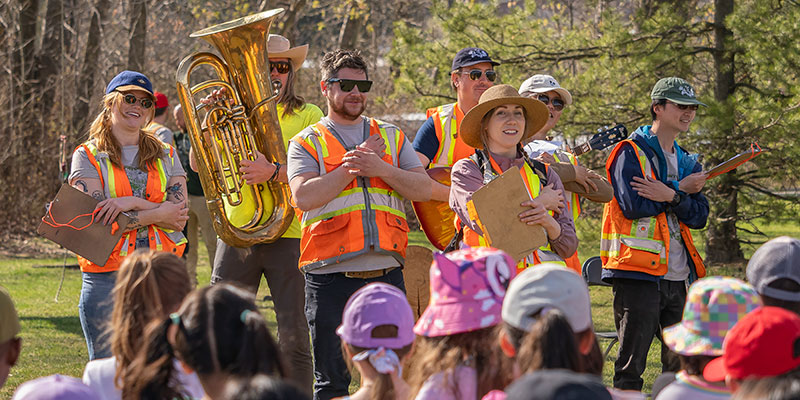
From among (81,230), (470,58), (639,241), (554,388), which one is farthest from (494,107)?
(554,388)

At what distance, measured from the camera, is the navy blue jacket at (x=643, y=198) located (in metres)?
5.53

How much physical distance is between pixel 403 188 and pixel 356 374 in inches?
88.7

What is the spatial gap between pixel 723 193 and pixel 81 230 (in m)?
7.25

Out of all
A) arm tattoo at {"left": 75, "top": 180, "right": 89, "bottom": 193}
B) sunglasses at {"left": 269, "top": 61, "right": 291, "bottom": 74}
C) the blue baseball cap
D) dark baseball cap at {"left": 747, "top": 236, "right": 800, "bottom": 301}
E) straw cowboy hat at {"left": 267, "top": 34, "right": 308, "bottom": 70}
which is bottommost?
dark baseball cap at {"left": 747, "top": 236, "right": 800, "bottom": 301}

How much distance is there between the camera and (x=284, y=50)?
19.3 ft

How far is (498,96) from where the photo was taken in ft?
15.8

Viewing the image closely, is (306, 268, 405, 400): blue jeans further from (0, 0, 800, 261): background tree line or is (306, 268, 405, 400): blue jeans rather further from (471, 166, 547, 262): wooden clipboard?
(0, 0, 800, 261): background tree line

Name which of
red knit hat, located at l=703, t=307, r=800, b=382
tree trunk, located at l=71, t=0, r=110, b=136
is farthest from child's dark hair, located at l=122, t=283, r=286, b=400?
tree trunk, located at l=71, t=0, r=110, b=136

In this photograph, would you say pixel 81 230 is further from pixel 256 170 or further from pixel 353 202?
pixel 353 202

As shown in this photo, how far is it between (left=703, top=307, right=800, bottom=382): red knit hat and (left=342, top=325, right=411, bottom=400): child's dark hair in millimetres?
1097

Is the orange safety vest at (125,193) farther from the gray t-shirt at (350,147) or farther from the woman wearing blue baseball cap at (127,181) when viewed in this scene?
the gray t-shirt at (350,147)

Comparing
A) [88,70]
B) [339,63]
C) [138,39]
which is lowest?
[339,63]

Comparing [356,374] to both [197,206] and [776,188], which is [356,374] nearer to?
[197,206]

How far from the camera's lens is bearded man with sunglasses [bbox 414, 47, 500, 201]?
18.1ft
